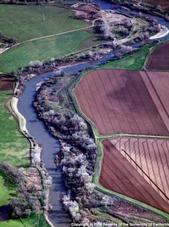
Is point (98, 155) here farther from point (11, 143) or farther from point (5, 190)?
point (5, 190)

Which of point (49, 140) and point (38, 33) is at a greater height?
point (38, 33)

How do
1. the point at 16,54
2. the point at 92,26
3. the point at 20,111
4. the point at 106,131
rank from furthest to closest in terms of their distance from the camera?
the point at 92,26 < the point at 16,54 < the point at 20,111 < the point at 106,131

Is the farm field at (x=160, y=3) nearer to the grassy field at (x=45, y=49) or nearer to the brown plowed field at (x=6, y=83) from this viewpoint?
the grassy field at (x=45, y=49)

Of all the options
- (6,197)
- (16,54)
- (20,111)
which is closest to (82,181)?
(6,197)

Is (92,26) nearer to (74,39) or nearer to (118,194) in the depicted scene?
(74,39)

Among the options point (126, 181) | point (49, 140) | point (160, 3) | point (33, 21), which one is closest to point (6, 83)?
point (49, 140)

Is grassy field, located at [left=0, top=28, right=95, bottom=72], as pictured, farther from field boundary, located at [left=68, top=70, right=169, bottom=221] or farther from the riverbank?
the riverbank
